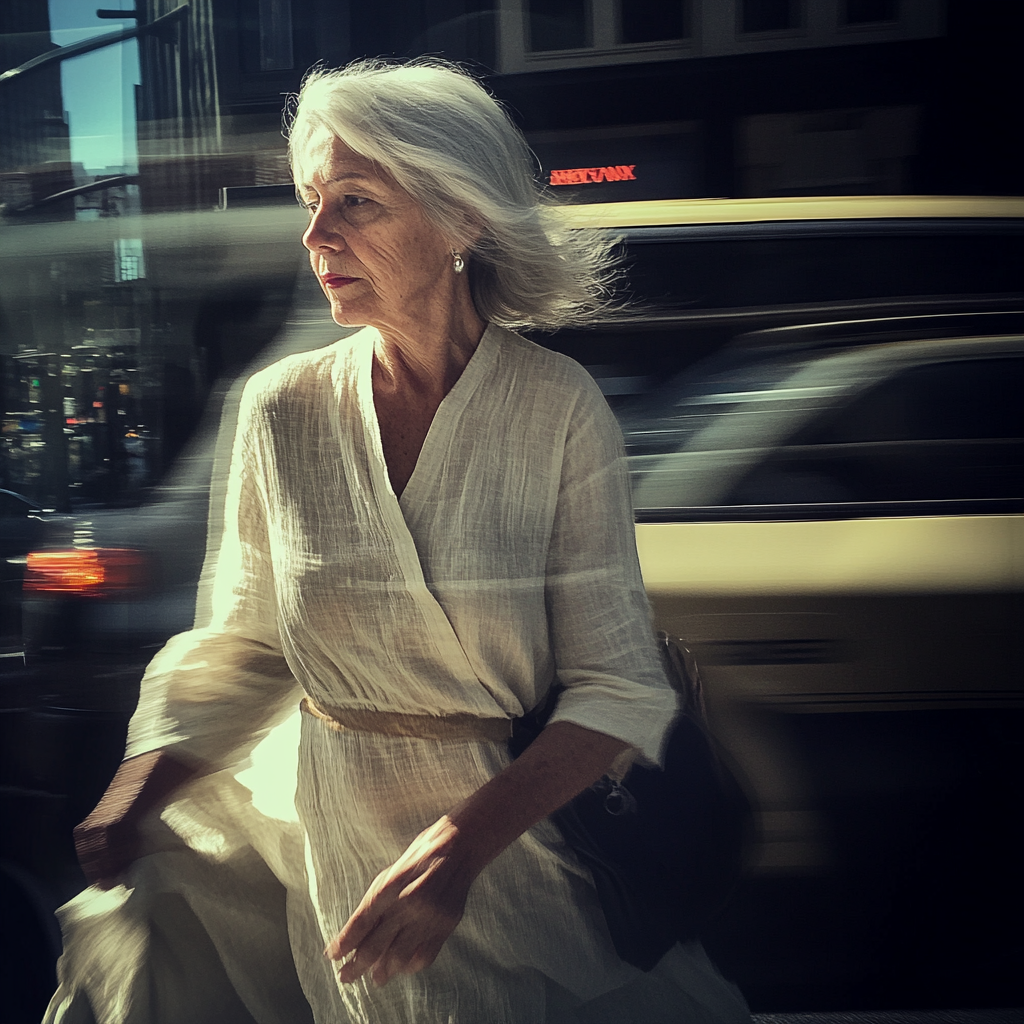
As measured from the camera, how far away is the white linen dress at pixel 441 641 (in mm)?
1424

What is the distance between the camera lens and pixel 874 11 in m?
1.35

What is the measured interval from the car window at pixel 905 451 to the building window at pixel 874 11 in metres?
0.48

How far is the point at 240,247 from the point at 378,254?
232 millimetres

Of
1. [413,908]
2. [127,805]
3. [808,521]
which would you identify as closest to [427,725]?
[413,908]

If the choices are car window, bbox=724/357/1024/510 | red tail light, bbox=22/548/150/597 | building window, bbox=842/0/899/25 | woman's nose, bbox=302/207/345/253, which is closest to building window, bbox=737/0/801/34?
building window, bbox=842/0/899/25

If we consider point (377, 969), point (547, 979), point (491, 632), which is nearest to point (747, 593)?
point (491, 632)

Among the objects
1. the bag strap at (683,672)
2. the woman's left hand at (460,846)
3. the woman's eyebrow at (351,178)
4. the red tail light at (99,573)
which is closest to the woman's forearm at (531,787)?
the woman's left hand at (460,846)

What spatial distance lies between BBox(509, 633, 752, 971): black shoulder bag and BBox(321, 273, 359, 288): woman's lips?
26.0 inches

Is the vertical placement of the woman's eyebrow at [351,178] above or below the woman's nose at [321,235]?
above

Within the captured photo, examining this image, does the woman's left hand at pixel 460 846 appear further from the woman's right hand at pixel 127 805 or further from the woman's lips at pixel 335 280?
the woman's lips at pixel 335 280

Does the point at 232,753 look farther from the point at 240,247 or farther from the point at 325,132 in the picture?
the point at 325,132

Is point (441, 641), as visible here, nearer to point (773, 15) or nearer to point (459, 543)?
point (459, 543)

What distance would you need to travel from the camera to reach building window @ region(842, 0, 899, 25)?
4.44 feet

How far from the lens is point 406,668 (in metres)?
1.45
